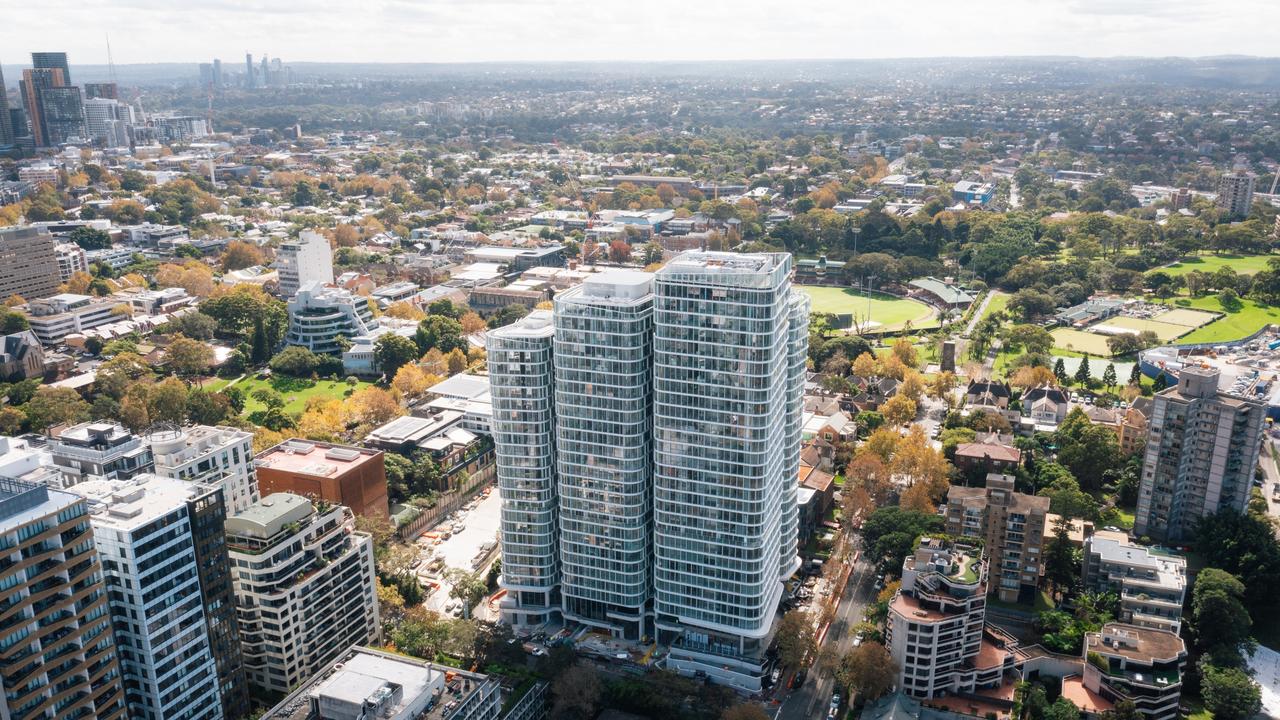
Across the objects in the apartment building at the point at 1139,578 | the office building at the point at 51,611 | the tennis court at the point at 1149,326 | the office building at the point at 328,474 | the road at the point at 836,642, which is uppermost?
the office building at the point at 51,611

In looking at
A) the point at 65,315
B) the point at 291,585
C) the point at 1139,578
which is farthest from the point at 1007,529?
the point at 65,315

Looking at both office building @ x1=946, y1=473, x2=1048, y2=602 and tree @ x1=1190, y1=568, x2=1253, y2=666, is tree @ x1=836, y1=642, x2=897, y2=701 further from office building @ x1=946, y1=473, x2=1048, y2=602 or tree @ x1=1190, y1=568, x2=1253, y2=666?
tree @ x1=1190, y1=568, x2=1253, y2=666

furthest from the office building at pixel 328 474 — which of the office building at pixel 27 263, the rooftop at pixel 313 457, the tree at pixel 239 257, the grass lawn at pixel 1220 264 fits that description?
the grass lawn at pixel 1220 264

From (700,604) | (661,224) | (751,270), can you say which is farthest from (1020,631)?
(661,224)

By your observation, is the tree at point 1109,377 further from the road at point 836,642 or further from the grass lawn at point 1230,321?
the road at point 836,642

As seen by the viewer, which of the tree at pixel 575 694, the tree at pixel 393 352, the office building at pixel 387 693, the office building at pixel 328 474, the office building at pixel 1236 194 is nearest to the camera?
the office building at pixel 387 693

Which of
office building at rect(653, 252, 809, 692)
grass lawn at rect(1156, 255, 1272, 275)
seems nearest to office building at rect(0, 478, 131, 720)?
office building at rect(653, 252, 809, 692)
